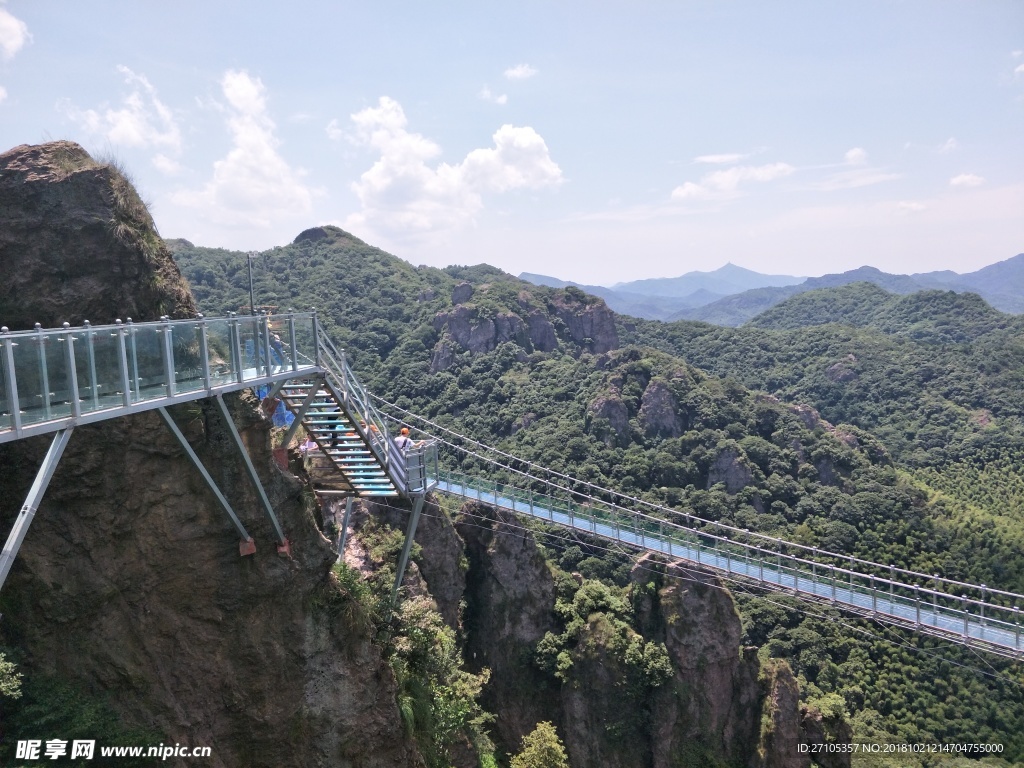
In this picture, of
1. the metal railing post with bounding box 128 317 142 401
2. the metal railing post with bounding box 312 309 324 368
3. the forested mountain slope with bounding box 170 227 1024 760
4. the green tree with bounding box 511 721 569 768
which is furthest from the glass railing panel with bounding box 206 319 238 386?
the forested mountain slope with bounding box 170 227 1024 760

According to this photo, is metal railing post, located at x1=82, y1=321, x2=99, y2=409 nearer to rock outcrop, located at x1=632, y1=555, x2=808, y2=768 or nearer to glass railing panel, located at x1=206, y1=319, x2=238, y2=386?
glass railing panel, located at x1=206, y1=319, x2=238, y2=386

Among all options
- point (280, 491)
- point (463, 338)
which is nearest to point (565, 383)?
point (463, 338)

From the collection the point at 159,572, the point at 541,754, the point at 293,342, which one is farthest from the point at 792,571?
the point at 159,572

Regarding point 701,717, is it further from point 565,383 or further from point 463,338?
point 463,338

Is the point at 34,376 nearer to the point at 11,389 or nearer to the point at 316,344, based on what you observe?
the point at 11,389

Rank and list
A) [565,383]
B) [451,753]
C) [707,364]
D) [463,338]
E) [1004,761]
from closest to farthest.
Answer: [451,753] < [1004,761] < [565,383] < [463,338] < [707,364]

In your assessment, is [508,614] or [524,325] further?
[524,325]
